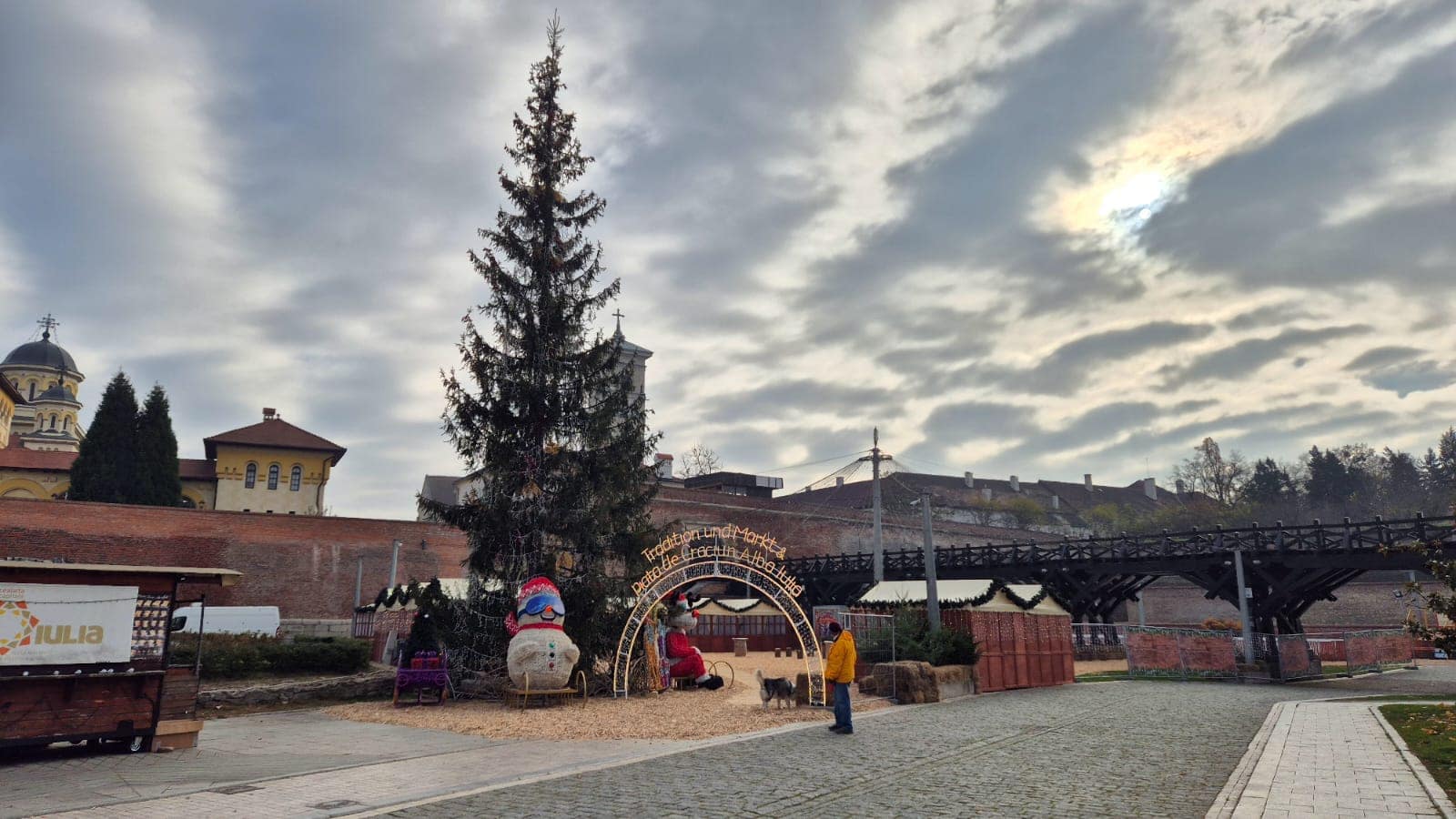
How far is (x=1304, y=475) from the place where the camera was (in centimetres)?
8375

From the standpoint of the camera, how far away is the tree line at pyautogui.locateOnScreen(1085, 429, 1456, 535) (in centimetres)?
7494

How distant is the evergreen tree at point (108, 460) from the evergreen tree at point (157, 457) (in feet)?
0.96

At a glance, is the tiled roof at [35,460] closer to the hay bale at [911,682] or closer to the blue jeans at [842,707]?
the hay bale at [911,682]

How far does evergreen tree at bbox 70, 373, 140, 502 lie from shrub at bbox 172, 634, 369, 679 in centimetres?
2638

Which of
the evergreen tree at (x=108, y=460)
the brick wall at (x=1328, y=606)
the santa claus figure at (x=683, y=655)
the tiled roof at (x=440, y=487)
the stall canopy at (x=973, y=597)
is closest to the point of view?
the santa claus figure at (x=683, y=655)

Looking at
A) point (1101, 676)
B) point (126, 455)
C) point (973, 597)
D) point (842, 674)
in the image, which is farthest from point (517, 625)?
point (126, 455)

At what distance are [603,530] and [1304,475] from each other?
84.9 meters

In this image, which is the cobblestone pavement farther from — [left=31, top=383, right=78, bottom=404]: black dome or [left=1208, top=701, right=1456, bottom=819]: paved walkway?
[left=31, top=383, right=78, bottom=404]: black dome

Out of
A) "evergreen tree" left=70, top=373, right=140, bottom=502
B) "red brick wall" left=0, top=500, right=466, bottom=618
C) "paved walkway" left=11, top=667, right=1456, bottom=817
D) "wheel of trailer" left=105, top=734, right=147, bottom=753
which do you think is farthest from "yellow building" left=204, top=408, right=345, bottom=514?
"wheel of trailer" left=105, top=734, right=147, bottom=753

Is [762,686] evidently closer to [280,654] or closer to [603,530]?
[603,530]

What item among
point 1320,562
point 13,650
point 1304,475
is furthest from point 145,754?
point 1304,475

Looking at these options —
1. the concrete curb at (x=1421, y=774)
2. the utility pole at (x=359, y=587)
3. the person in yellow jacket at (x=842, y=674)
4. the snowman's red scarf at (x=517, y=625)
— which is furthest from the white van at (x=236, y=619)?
the concrete curb at (x=1421, y=774)

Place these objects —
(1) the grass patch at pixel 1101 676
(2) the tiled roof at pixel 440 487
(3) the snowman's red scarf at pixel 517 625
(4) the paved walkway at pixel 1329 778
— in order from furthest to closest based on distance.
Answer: (2) the tiled roof at pixel 440 487, (1) the grass patch at pixel 1101 676, (3) the snowman's red scarf at pixel 517 625, (4) the paved walkway at pixel 1329 778

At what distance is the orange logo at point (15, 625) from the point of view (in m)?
10.6
